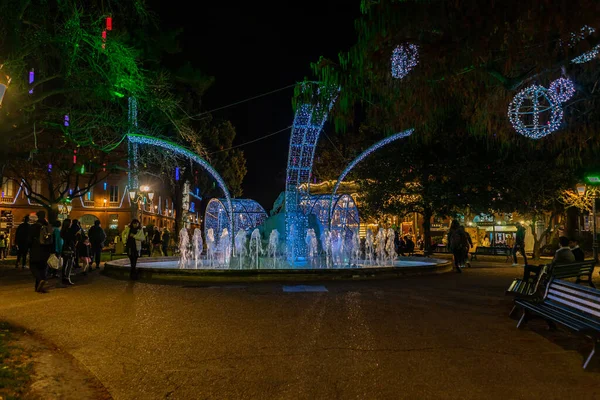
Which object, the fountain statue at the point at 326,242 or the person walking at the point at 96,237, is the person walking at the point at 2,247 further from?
the fountain statue at the point at 326,242

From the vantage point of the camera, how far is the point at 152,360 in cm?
538

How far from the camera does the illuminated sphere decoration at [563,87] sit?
830 centimetres

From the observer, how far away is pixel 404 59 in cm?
721

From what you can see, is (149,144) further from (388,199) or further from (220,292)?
(388,199)

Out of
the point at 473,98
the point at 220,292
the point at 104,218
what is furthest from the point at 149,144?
the point at 104,218

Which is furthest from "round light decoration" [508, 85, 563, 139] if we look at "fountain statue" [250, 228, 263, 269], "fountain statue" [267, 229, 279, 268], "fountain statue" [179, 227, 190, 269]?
"fountain statue" [179, 227, 190, 269]

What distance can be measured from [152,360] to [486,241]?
1526 inches

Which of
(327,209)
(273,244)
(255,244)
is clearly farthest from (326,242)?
(255,244)

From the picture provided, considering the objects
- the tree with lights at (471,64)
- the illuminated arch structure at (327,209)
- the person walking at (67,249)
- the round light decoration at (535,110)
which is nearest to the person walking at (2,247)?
the person walking at (67,249)

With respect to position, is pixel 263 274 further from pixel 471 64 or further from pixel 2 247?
pixel 2 247

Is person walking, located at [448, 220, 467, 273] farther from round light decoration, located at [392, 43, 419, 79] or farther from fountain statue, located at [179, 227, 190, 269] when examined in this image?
round light decoration, located at [392, 43, 419, 79]

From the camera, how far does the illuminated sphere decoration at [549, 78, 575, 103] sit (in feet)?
27.2

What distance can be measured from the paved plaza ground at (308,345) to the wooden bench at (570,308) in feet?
1.24

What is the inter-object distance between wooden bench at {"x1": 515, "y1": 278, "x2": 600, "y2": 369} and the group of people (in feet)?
30.2
